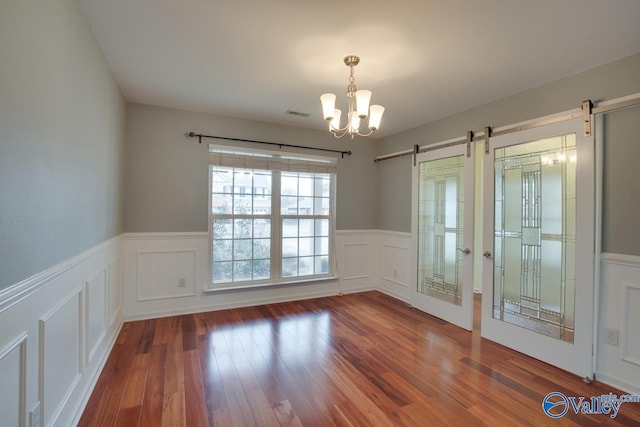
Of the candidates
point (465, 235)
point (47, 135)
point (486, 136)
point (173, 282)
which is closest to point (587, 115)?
point (486, 136)

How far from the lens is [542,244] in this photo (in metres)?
2.78

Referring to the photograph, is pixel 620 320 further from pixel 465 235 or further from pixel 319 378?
pixel 319 378

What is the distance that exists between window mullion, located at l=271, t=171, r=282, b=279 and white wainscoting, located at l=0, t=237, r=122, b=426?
2.03 metres

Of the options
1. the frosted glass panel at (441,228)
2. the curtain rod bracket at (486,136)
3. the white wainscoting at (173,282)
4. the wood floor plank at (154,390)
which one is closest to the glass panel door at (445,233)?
the frosted glass panel at (441,228)

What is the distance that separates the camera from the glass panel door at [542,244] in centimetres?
247

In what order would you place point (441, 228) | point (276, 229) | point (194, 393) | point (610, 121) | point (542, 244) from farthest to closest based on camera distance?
1. point (276, 229)
2. point (441, 228)
3. point (542, 244)
4. point (610, 121)
5. point (194, 393)

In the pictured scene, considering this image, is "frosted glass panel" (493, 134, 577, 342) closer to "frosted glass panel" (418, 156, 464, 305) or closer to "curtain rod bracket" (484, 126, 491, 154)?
"curtain rod bracket" (484, 126, 491, 154)

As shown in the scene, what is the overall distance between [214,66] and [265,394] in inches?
104

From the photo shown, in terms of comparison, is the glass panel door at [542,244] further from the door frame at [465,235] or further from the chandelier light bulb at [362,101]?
the chandelier light bulb at [362,101]

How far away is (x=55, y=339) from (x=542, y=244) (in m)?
3.66

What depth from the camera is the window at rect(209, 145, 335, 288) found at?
156 inches

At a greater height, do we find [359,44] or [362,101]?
[359,44]

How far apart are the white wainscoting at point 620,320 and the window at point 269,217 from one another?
10.2 feet

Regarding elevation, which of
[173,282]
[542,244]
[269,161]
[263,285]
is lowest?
[263,285]
